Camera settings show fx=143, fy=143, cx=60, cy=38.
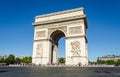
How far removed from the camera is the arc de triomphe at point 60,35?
27.5 meters

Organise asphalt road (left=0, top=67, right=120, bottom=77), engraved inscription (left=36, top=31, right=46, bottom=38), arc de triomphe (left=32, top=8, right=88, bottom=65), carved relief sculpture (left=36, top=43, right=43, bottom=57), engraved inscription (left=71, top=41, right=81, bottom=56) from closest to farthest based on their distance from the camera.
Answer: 1. asphalt road (left=0, top=67, right=120, bottom=77)
2. engraved inscription (left=71, top=41, right=81, bottom=56)
3. arc de triomphe (left=32, top=8, right=88, bottom=65)
4. carved relief sculpture (left=36, top=43, right=43, bottom=57)
5. engraved inscription (left=36, top=31, right=46, bottom=38)

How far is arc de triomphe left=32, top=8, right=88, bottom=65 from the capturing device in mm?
27453

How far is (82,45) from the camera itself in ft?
89.4

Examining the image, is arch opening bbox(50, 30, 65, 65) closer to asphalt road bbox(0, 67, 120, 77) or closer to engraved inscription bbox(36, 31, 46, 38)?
engraved inscription bbox(36, 31, 46, 38)

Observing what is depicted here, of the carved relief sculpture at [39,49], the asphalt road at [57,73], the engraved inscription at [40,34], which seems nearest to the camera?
the asphalt road at [57,73]

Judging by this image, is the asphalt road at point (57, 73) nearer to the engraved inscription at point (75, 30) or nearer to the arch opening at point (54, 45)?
the engraved inscription at point (75, 30)

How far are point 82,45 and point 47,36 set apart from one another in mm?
8201

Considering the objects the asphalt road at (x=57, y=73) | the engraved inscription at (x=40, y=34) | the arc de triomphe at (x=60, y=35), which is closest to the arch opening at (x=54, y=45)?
the arc de triomphe at (x=60, y=35)

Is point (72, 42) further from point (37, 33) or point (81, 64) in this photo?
point (37, 33)

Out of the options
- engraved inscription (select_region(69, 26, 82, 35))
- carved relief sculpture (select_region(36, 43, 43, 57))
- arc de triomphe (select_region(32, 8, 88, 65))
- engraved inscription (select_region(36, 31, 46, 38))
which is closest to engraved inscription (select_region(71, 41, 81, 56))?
arc de triomphe (select_region(32, 8, 88, 65))

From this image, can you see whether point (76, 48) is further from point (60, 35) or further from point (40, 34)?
point (40, 34)

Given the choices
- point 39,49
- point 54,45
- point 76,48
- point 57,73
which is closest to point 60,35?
point 54,45

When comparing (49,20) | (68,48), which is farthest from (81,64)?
(49,20)

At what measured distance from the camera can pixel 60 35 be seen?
34375 millimetres
